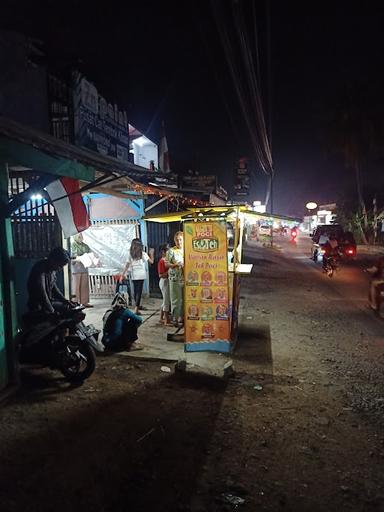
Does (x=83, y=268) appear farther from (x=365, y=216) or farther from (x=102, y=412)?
(x=365, y=216)

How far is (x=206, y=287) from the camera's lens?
702cm

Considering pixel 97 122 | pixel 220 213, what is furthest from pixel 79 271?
pixel 220 213

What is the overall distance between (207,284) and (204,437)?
294 cm

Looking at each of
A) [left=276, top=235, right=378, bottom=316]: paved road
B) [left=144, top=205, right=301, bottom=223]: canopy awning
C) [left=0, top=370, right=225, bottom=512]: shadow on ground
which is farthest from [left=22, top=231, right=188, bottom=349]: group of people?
[left=276, top=235, right=378, bottom=316]: paved road

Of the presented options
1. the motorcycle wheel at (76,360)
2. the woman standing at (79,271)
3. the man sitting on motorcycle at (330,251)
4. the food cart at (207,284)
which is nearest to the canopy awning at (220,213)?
the food cart at (207,284)

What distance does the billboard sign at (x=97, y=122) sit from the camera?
7332mm

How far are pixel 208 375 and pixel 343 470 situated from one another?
8.21 ft

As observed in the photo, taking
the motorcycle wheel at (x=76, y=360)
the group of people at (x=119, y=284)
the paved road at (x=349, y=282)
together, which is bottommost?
the paved road at (x=349, y=282)

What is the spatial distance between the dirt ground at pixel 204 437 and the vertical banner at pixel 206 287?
0.67 metres

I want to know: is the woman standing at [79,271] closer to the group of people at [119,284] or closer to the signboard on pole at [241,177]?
the group of people at [119,284]

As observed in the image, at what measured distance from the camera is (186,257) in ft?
23.0

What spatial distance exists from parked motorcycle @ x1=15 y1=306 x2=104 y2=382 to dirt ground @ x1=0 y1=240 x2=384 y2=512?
0.30 m

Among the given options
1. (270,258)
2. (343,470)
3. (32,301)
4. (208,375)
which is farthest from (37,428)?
(270,258)

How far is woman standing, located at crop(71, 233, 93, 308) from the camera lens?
10391 mm
